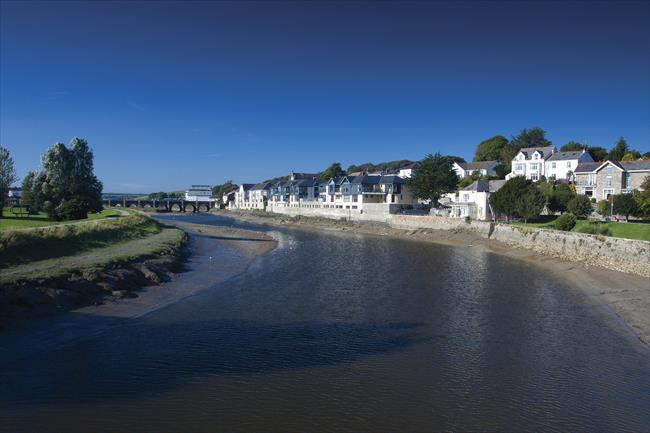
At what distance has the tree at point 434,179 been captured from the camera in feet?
240

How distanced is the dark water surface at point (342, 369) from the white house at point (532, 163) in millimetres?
53161

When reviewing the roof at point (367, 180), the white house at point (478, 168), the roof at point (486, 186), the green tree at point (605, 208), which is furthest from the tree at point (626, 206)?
the roof at point (367, 180)

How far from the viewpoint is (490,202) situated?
5706cm

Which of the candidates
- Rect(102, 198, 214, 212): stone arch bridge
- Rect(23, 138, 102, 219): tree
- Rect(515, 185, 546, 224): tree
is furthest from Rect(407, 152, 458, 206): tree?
Rect(102, 198, 214, 212): stone arch bridge

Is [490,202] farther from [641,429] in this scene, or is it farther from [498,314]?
[641,429]

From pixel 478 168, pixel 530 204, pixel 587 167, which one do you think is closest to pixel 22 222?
pixel 530 204

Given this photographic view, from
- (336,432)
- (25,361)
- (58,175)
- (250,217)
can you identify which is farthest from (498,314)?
(250,217)

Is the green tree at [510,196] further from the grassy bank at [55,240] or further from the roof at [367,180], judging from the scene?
the grassy bank at [55,240]

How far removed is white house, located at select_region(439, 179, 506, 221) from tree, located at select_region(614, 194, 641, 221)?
16.3 metres

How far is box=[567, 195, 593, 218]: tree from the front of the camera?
48.7m

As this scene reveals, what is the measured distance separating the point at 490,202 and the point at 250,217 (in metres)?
67.6

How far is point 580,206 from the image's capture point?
1917 inches

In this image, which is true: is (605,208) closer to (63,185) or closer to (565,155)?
(565,155)

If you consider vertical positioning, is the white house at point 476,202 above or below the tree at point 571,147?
below
